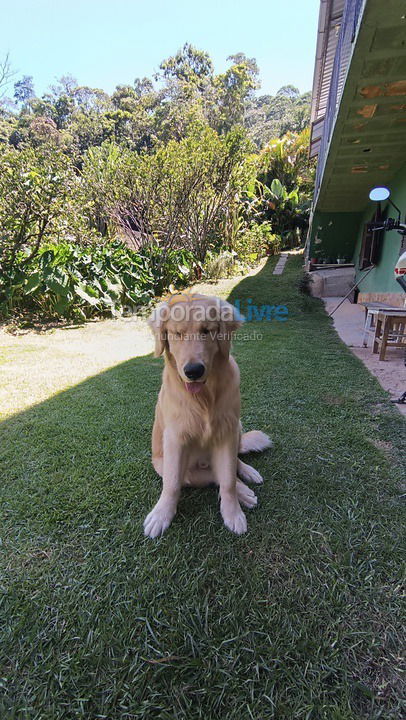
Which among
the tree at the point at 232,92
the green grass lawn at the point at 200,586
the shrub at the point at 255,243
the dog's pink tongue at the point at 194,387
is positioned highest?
the tree at the point at 232,92

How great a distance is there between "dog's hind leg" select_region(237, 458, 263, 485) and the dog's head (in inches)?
34.1

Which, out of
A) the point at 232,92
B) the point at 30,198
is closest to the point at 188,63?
the point at 232,92

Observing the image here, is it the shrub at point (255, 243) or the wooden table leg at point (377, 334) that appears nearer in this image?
the wooden table leg at point (377, 334)

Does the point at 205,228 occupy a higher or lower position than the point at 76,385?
higher

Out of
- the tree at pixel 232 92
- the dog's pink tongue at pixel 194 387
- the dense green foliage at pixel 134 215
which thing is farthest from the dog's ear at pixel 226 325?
the tree at pixel 232 92

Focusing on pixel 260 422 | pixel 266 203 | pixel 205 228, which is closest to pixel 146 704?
pixel 260 422

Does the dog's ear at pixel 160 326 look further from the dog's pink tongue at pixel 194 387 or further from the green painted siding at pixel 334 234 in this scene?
the green painted siding at pixel 334 234

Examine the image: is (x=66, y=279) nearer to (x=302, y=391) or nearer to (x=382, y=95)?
(x=302, y=391)

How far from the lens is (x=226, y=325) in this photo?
1697 mm

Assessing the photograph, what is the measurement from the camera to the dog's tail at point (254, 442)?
8.06 ft

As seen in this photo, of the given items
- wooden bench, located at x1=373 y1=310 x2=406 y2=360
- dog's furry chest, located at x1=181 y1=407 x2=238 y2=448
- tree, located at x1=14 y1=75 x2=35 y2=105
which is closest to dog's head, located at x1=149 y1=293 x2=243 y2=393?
dog's furry chest, located at x1=181 y1=407 x2=238 y2=448

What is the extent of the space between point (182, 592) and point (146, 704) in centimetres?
40

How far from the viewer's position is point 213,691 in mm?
1123

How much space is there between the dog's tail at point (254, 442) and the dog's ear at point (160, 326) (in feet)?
3.61
